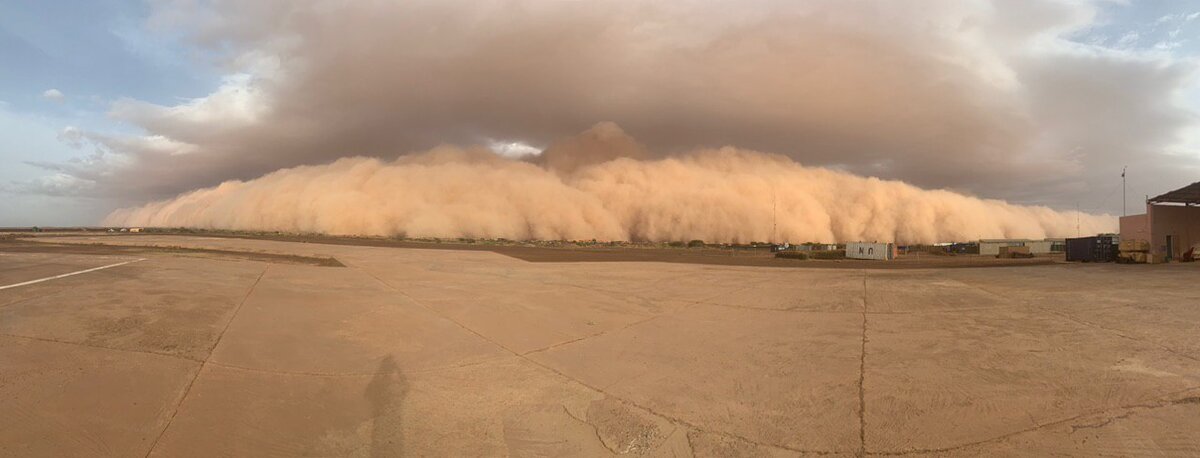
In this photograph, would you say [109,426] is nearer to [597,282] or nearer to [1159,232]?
[597,282]

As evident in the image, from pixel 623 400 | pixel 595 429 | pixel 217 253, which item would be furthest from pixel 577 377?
pixel 217 253

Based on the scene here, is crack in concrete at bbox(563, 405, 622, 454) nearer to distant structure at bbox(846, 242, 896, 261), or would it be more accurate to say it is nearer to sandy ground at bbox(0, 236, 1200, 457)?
sandy ground at bbox(0, 236, 1200, 457)

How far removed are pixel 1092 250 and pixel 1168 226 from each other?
5131 mm

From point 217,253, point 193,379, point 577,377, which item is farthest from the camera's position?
point 217,253

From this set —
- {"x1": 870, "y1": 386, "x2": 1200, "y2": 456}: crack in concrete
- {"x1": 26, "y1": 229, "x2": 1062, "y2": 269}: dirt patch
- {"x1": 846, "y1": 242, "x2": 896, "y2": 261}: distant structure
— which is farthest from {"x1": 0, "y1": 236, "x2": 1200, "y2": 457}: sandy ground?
{"x1": 846, "y1": 242, "x2": 896, "y2": 261}: distant structure

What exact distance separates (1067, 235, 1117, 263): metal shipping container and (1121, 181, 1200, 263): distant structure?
154 cm

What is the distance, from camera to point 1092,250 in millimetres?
29531

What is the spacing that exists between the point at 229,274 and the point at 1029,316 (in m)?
18.8

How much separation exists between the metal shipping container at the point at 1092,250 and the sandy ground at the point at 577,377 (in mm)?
23912

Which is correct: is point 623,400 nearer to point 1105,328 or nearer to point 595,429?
point 595,429

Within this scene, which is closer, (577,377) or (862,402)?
(862,402)

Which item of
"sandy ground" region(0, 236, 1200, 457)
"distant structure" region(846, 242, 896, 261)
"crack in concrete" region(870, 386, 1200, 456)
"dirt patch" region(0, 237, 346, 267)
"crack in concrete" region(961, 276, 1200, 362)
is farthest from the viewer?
"distant structure" region(846, 242, 896, 261)

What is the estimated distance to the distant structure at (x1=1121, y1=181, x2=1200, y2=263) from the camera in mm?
27906

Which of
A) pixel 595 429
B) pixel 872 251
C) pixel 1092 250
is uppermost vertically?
pixel 1092 250
